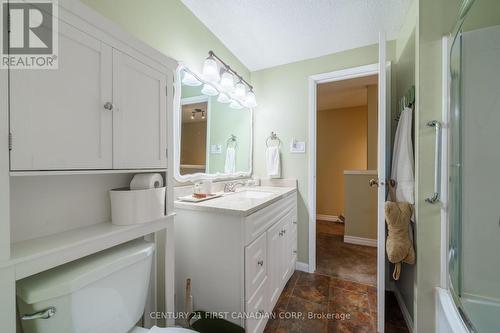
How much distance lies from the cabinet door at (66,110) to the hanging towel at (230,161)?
1.29m

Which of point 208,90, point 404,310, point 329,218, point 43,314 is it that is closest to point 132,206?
point 43,314

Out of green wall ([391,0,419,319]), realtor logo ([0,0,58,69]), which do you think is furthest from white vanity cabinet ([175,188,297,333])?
green wall ([391,0,419,319])

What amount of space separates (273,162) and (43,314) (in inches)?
76.6

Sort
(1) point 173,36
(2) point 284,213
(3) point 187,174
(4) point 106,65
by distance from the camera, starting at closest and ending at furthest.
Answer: (4) point 106,65 < (1) point 173,36 < (3) point 187,174 < (2) point 284,213

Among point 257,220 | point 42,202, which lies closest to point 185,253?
point 257,220

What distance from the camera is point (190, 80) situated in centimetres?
152

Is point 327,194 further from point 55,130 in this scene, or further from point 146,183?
point 55,130

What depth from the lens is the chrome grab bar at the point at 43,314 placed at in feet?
1.83

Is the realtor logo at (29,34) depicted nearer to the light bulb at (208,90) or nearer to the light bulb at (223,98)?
the light bulb at (208,90)

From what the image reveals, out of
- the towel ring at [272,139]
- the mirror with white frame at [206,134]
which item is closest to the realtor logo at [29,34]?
the mirror with white frame at [206,134]

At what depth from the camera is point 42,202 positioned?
2.44 ft

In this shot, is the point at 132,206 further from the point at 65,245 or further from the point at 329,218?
the point at 329,218

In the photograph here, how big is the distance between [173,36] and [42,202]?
49.5 inches

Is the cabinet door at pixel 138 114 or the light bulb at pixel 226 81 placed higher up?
the light bulb at pixel 226 81
